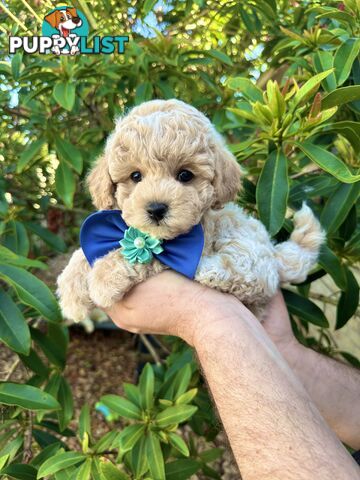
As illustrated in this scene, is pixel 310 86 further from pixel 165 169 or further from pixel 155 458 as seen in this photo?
pixel 155 458

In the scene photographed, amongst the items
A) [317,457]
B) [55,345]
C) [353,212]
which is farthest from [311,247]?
[55,345]

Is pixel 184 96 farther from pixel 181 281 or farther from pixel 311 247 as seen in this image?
pixel 181 281

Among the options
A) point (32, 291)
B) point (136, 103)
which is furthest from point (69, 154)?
point (32, 291)

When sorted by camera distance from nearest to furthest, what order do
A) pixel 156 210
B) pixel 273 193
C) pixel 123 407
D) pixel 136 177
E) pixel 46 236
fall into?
pixel 156 210, pixel 136 177, pixel 273 193, pixel 123 407, pixel 46 236

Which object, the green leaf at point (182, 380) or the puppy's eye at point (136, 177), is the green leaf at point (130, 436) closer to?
the green leaf at point (182, 380)

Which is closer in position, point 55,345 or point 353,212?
point 353,212

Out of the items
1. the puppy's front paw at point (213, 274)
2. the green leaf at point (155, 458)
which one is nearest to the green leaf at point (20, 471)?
the green leaf at point (155, 458)
